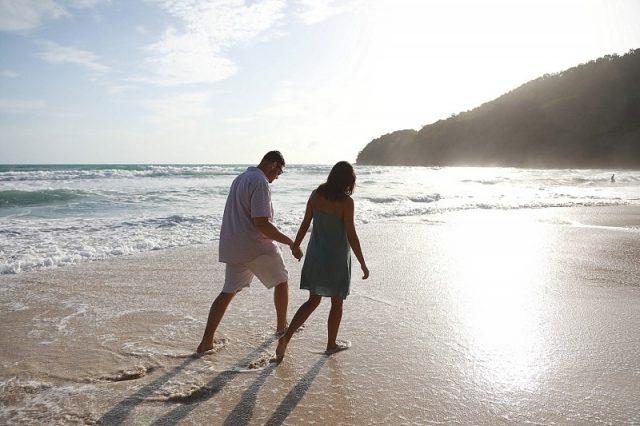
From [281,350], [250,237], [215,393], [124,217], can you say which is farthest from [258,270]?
[124,217]

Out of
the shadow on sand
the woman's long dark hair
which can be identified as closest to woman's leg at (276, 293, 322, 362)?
the shadow on sand

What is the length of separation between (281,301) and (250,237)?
0.72m

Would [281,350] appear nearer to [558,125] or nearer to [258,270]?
[258,270]

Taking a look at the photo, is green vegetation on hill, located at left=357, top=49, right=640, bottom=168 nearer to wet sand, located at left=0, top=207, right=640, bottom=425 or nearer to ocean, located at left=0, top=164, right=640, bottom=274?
ocean, located at left=0, top=164, right=640, bottom=274

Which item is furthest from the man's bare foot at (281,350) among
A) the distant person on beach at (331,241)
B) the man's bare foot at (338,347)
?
the man's bare foot at (338,347)

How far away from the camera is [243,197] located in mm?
3559

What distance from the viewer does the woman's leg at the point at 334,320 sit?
12.0 ft

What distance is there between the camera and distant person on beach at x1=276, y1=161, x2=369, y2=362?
3.49 metres

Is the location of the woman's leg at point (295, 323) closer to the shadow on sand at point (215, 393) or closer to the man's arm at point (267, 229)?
the shadow on sand at point (215, 393)

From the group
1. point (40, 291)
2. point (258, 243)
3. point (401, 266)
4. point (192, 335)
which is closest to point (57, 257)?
point (40, 291)

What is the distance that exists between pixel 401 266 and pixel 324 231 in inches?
143

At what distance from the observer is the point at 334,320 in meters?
3.71

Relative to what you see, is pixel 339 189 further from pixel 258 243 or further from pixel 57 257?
pixel 57 257

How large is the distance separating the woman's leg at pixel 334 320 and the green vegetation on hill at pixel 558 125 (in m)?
72.0
